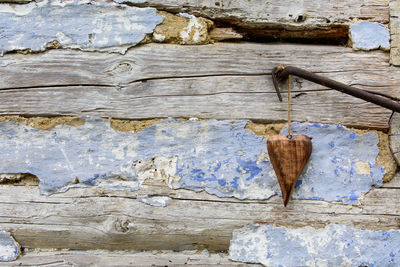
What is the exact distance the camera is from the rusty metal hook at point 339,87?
4.94 ft

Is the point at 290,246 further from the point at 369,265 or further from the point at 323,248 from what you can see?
the point at 369,265

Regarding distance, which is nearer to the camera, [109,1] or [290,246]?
[290,246]

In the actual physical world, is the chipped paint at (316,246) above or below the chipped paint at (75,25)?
below

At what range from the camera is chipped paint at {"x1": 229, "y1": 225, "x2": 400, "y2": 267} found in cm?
158

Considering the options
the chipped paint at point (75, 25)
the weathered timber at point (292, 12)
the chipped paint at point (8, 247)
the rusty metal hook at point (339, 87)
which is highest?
the weathered timber at point (292, 12)

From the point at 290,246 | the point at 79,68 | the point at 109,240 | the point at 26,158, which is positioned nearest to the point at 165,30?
the point at 79,68

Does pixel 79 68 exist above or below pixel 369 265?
above

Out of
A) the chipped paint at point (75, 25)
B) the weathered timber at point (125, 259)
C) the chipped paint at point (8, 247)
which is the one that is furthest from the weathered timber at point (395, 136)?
the chipped paint at point (8, 247)

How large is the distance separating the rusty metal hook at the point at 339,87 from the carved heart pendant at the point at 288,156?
21 cm

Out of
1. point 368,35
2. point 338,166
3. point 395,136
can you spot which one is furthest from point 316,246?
point 368,35

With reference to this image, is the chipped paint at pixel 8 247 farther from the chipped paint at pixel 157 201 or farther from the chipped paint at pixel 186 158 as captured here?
the chipped paint at pixel 157 201

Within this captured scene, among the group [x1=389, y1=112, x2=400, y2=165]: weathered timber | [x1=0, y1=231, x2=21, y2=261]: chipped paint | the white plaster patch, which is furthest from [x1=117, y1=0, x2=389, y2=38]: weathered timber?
[x1=0, y1=231, x2=21, y2=261]: chipped paint

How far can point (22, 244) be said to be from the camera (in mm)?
1703

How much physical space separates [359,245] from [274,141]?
0.55 metres
